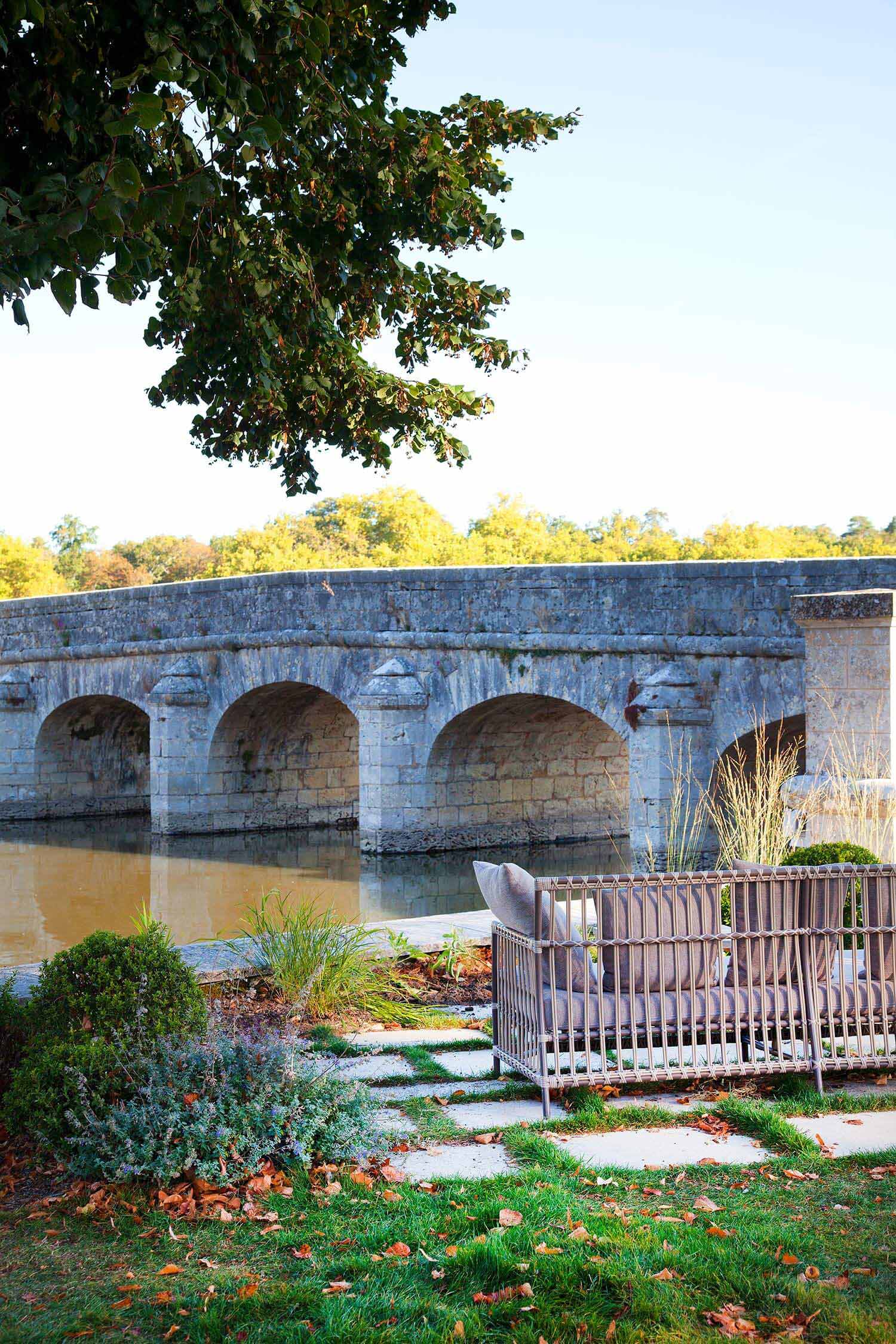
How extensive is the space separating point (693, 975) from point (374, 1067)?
1253 millimetres

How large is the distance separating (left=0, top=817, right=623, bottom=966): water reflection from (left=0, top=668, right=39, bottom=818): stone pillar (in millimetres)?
2094

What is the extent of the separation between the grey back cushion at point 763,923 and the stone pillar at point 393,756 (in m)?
11.7

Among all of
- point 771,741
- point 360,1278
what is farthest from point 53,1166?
point 771,741

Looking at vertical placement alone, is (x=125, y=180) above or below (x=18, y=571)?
below

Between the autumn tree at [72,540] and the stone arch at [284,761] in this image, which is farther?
the autumn tree at [72,540]

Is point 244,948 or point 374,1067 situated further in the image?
point 244,948

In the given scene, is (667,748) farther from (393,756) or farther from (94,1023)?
(94,1023)

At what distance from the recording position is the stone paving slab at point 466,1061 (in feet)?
16.8

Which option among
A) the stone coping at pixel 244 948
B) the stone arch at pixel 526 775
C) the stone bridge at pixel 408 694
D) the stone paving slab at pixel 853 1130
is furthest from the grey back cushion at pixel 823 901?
the stone arch at pixel 526 775

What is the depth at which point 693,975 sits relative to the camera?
4.77m

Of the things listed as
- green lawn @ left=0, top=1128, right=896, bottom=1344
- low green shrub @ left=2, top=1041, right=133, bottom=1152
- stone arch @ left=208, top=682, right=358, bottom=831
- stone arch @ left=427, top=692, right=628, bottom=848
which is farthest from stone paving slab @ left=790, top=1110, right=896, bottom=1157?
stone arch @ left=208, top=682, right=358, bottom=831

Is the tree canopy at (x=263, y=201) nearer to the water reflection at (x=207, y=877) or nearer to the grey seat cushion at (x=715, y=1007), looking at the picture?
the grey seat cushion at (x=715, y=1007)

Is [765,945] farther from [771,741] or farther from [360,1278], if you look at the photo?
[771,741]

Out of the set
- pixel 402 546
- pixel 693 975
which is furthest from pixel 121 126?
pixel 402 546
